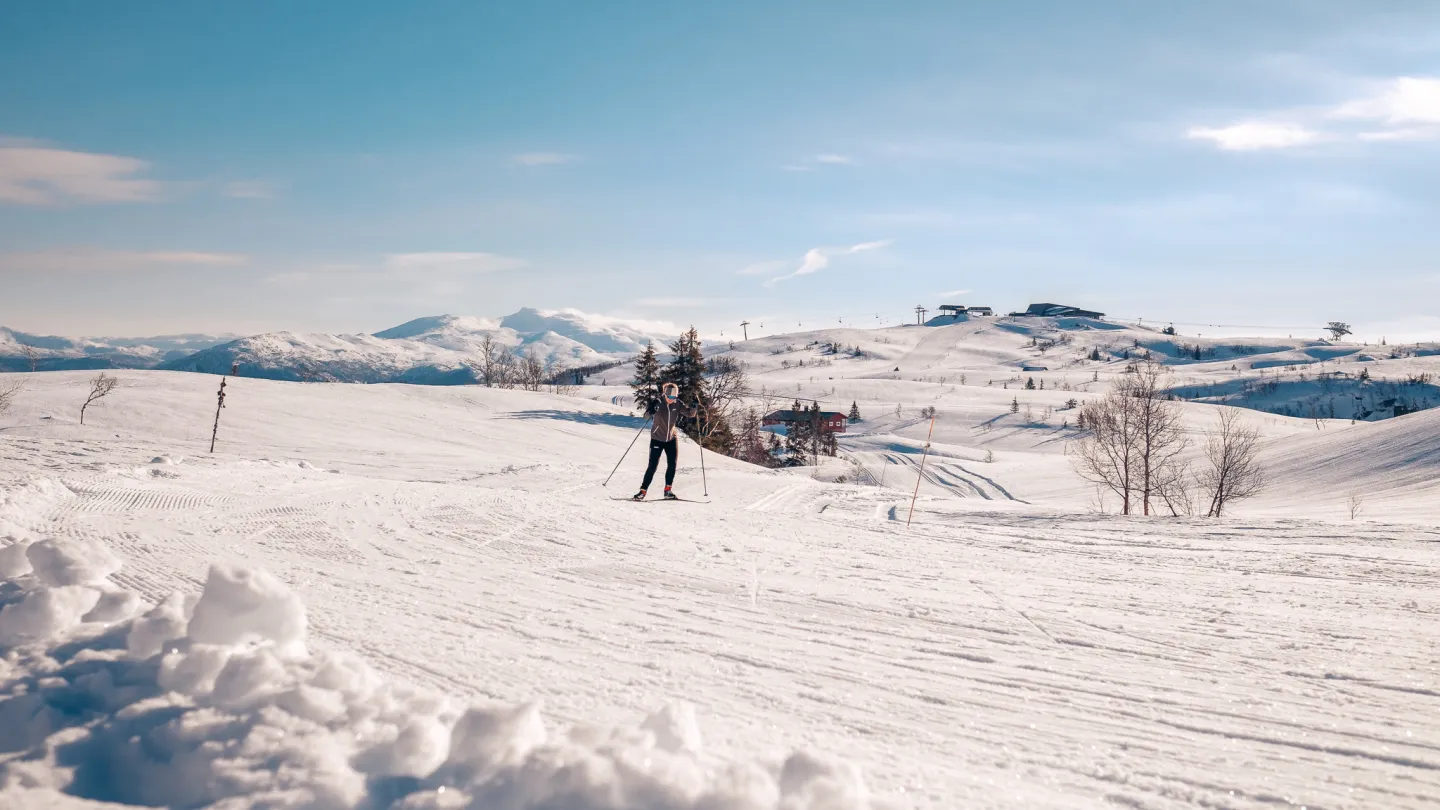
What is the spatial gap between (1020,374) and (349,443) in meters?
155

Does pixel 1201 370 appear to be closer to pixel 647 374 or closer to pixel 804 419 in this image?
pixel 804 419

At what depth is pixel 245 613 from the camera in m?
3.53

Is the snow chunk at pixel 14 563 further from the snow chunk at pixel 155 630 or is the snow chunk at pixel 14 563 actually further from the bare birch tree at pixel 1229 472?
the bare birch tree at pixel 1229 472

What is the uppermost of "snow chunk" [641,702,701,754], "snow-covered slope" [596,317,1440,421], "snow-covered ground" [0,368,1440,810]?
"snow-covered slope" [596,317,1440,421]

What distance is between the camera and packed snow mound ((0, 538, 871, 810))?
2.43 metres

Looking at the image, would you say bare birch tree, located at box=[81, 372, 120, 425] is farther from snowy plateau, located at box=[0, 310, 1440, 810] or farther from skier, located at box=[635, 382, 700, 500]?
skier, located at box=[635, 382, 700, 500]

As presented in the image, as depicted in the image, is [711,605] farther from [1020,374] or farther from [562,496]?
[1020,374]

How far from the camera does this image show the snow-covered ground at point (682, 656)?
8.70 feet

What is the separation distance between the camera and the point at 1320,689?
149 inches

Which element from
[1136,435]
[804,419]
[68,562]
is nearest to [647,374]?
[1136,435]

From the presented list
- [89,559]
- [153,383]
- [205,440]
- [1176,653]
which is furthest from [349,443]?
[1176,653]

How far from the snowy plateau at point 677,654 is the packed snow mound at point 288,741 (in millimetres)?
12

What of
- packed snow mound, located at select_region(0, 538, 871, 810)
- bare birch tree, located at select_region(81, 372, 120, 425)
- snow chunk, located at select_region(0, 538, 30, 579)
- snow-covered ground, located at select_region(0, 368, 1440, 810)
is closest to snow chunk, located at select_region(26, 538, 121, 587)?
snow-covered ground, located at select_region(0, 368, 1440, 810)

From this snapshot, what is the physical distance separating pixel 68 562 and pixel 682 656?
3.63 metres
